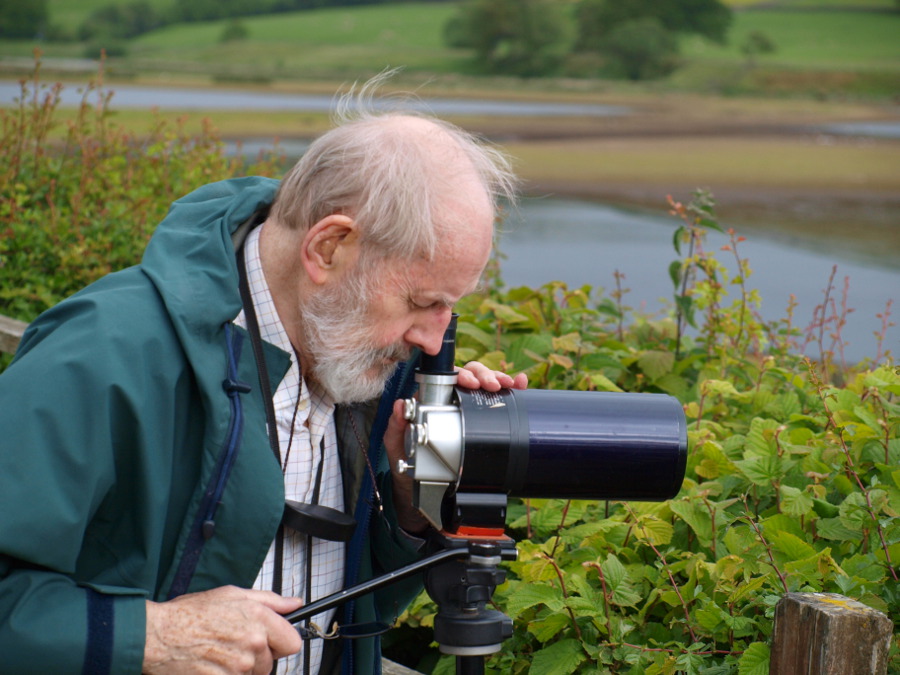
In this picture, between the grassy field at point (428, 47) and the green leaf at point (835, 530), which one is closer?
the green leaf at point (835, 530)

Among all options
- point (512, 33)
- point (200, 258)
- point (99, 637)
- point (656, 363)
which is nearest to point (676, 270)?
point (656, 363)

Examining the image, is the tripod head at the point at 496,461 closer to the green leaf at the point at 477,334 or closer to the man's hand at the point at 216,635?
the man's hand at the point at 216,635

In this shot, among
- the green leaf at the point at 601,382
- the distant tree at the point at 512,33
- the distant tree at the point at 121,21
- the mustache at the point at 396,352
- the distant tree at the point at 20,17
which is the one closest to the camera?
the mustache at the point at 396,352

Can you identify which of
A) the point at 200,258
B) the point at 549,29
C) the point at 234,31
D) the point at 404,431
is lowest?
the point at 404,431

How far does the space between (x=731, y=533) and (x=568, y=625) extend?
0.40m

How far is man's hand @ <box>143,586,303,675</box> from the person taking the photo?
154 centimetres

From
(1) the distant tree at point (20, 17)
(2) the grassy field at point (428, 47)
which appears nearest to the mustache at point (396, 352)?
(1) the distant tree at point (20, 17)

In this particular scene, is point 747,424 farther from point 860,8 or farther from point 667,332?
point 860,8

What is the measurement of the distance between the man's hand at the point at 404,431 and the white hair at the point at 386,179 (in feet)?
0.77

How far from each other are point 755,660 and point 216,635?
0.99 metres

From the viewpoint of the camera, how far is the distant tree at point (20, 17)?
12.5 metres

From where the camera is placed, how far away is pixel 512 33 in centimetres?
2386

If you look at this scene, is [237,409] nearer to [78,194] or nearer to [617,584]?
[617,584]

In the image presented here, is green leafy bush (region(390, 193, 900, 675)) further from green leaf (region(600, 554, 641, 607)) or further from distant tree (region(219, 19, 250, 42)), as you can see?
distant tree (region(219, 19, 250, 42))
